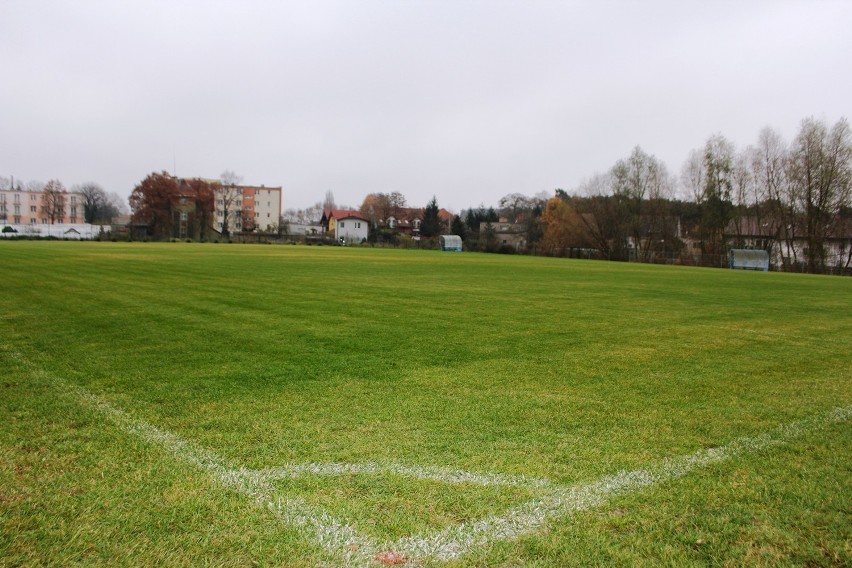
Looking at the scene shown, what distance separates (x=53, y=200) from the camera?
108188 mm

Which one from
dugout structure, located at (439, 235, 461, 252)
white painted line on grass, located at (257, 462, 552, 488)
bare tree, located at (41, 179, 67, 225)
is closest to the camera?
white painted line on grass, located at (257, 462, 552, 488)

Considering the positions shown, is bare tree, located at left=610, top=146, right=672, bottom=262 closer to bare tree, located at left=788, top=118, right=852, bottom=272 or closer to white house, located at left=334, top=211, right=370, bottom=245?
bare tree, located at left=788, top=118, right=852, bottom=272

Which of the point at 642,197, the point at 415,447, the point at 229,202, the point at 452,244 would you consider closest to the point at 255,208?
the point at 229,202

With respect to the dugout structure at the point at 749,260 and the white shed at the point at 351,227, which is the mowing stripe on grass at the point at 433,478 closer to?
the dugout structure at the point at 749,260

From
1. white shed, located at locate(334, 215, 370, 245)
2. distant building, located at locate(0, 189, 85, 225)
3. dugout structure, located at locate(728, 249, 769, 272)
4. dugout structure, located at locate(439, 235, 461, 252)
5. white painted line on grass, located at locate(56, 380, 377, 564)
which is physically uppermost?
distant building, located at locate(0, 189, 85, 225)

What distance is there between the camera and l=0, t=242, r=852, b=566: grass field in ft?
7.81

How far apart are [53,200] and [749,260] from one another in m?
129

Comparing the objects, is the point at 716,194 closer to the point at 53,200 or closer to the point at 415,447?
the point at 415,447

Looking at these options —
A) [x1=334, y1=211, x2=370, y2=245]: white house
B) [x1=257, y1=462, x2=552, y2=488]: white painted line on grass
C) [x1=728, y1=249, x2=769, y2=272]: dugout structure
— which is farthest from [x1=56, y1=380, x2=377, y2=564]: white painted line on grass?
[x1=334, y1=211, x2=370, y2=245]: white house

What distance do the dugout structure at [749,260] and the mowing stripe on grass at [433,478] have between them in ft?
171

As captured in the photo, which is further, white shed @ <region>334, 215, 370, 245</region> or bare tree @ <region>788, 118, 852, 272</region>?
white shed @ <region>334, 215, 370, 245</region>

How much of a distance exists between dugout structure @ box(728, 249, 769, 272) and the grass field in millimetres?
46971

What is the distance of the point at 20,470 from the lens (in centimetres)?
298

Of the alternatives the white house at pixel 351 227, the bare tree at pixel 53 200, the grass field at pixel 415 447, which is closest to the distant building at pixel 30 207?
the bare tree at pixel 53 200
